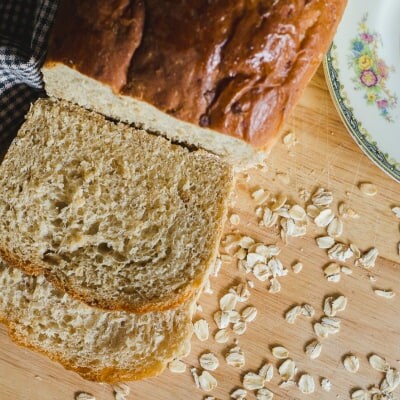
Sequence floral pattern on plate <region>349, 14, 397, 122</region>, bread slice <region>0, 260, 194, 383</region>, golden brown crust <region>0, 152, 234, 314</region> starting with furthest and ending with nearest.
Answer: floral pattern on plate <region>349, 14, 397, 122</region> < bread slice <region>0, 260, 194, 383</region> < golden brown crust <region>0, 152, 234, 314</region>

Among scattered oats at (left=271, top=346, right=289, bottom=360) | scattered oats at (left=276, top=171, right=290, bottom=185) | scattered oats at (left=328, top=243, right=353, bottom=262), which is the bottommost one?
scattered oats at (left=271, top=346, right=289, bottom=360)

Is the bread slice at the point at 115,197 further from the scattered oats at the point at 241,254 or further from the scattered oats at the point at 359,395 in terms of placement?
the scattered oats at the point at 359,395

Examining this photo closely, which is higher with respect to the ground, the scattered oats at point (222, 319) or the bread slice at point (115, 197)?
the bread slice at point (115, 197)

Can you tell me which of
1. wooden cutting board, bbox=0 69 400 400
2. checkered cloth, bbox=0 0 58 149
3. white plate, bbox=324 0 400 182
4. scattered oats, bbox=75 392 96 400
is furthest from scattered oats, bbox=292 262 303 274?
checkered cloth, bbox=0 0 58 149

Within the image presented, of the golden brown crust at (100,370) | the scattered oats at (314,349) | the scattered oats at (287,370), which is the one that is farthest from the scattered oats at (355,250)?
the golden brown crust at (100,370)

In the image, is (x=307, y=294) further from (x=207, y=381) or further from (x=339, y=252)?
(x=207, y=381)

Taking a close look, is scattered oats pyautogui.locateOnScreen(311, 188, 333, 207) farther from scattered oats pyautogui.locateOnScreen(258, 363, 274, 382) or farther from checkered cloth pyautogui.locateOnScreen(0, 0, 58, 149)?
checkered cloth pyautogui.locateOnScreen(0, 0, 58, 149)

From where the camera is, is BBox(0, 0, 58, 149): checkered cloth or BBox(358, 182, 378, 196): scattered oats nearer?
BBox(0, 0, 58, 149): checkered cloth

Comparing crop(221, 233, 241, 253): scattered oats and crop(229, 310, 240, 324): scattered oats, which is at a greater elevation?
crop(221, 233, 241, 253): scattered oats
